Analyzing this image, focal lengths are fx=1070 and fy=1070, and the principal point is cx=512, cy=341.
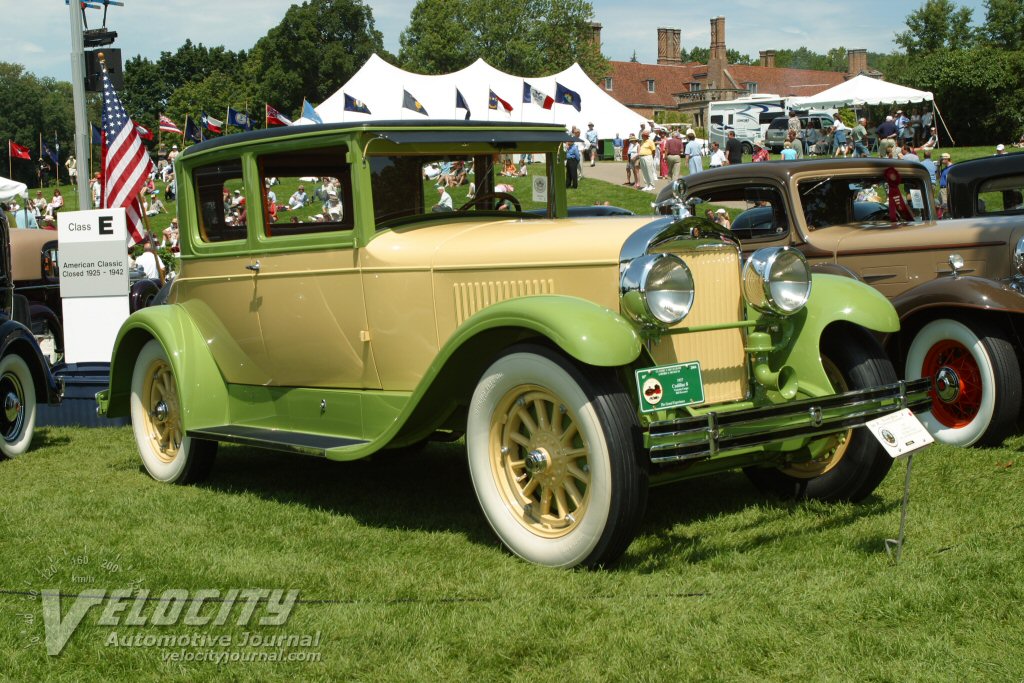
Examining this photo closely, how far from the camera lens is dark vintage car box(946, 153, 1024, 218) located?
28.9ft

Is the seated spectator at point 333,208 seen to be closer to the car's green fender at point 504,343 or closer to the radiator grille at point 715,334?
the car's green fender at point 504,343

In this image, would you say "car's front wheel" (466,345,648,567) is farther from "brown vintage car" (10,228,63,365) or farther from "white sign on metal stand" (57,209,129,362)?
"brown vintage car" (10,228,63,365)

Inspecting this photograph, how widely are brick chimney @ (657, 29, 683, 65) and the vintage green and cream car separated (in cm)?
10483

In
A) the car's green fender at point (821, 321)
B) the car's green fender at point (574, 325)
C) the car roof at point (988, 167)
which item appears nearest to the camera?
the car's green fender at point (574, 325)

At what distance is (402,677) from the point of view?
127 inches

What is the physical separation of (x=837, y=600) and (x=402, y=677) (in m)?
1.51

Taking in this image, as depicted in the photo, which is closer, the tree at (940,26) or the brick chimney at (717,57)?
the tree at (940,26)

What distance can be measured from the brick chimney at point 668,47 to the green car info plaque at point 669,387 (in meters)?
107

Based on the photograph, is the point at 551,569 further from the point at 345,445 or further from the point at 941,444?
the point at 941,444

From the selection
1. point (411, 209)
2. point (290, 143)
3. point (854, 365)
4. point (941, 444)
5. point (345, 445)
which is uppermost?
point (290, 143)

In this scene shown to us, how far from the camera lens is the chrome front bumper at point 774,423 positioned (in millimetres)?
3822

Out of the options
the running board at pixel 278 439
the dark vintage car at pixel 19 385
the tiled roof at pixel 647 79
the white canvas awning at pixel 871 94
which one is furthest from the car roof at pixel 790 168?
the tiled roof at pixel 647 79

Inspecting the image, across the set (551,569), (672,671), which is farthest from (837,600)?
(551,569)

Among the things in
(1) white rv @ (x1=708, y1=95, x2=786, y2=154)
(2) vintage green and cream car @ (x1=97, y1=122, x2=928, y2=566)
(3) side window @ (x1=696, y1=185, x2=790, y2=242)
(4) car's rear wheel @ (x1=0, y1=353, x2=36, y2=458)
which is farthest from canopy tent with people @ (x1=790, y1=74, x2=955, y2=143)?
(4) car's rear wheel @ (x1=0, y1=353, x2=36, y2=458)
